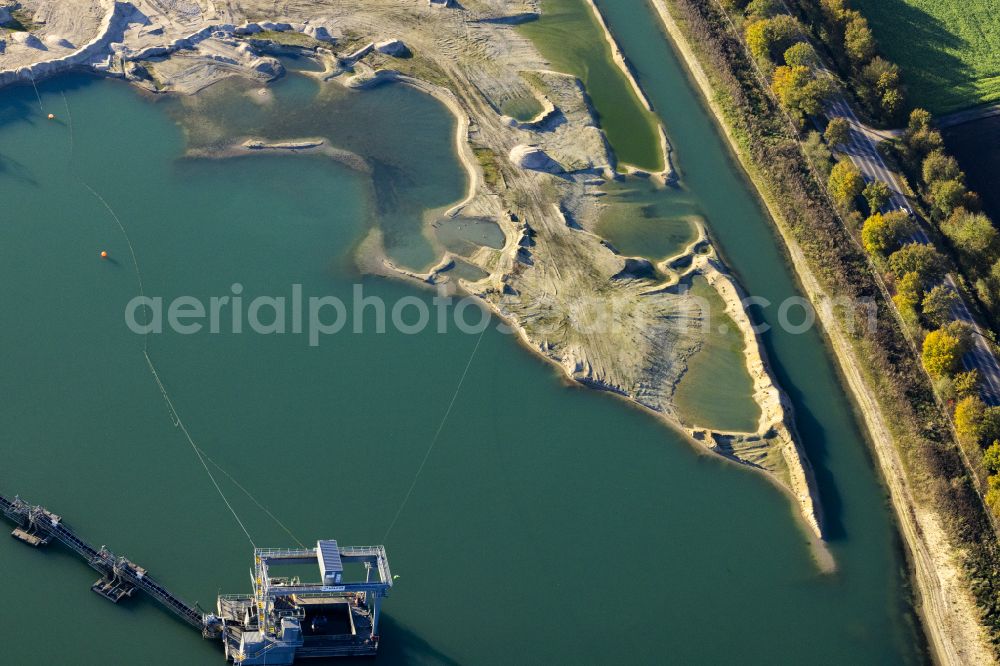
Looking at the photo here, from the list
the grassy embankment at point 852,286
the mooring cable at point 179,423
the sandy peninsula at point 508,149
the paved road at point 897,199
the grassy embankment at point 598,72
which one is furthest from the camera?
the grassy embankment at point 598,72

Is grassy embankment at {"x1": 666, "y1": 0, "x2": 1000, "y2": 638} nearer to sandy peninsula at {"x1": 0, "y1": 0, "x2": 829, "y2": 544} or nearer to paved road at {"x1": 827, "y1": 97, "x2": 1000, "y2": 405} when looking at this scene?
paved road at {"x1": 827, "y1": 97, "x2": 1000, "y2": 405}

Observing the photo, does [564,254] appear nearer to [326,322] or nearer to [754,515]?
[326,322]

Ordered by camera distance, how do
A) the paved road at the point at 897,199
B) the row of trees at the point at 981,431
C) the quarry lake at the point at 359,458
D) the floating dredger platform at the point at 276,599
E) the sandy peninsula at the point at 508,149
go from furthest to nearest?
the paved road at the point at 897,199 → the sandy peninsula at the point at 508,149 → the row of trees at the point at 981,431 → the quarry lake at the point at 359,458 → the floating dredger platform at the point at 276,599

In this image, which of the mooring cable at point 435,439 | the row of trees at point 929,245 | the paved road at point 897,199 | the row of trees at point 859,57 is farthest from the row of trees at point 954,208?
the mooring cable at point 435,439

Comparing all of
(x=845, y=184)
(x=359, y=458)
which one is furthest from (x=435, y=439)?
(x=845, y=184)

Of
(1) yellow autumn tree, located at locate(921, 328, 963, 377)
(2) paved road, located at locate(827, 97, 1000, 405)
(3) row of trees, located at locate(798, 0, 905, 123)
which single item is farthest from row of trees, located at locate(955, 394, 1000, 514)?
(3) row of trees, located at locate(798, 0, 905, 123)

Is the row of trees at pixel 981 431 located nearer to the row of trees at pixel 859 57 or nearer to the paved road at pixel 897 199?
the paved road at pixel 897 199

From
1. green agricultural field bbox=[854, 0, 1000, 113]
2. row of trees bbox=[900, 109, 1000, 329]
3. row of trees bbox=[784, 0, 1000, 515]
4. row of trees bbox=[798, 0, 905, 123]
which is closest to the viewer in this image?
row of trees bbox=[784, 0, 1000, 515]
